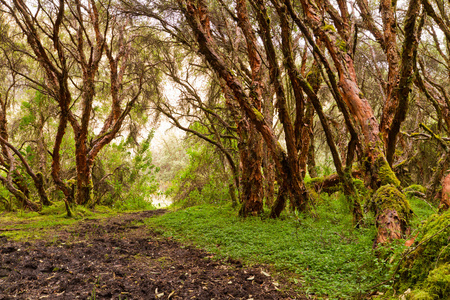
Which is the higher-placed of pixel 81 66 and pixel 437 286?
pixel 81 66

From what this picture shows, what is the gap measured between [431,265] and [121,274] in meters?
2.67

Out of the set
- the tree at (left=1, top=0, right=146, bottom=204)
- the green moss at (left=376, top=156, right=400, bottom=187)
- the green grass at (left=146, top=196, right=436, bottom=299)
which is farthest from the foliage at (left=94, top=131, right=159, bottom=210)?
the green moss at (left=376, top=156, right=400, bottom=187)

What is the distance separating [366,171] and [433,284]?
9.76ft

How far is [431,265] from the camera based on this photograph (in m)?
1.62

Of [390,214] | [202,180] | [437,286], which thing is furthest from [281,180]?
[202,180]

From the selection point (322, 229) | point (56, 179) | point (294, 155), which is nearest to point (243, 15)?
point (294, 155)

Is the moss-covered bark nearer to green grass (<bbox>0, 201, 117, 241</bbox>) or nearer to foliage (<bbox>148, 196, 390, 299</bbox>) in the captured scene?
foliage (<bbox>148, 196, 390, 299</bbox>)

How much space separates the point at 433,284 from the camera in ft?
4.66

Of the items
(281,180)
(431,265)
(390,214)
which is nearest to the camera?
(431,265)

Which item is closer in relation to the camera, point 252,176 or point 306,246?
point 306,246

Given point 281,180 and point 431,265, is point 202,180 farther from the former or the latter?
point 431,265

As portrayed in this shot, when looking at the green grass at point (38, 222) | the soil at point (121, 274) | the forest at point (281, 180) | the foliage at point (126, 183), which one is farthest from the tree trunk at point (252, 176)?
the foliage at point (126, 183)

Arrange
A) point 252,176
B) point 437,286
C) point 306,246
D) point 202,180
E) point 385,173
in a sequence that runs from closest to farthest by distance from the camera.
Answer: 1. point 437,286
2. point 306,246
3. point 385,173
4. point 252,176
5. point 202,180

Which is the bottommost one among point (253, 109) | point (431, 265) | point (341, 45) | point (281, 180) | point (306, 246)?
point (306, 246)
